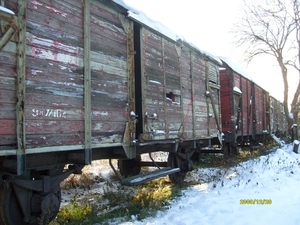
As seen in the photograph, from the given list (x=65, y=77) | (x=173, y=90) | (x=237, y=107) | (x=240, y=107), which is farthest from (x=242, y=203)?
(x=240, y=107)

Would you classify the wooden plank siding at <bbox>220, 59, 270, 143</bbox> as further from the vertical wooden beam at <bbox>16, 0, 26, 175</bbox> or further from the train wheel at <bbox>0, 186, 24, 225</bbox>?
the vertical wooden beam at <bbox>16, 0, 26, 175</bbox>

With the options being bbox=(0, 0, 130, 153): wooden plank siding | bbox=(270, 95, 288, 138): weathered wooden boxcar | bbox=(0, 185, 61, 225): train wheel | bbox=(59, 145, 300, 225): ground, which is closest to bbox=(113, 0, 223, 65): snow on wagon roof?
bbox=(0, 0, 130, 153): wooden plank siding

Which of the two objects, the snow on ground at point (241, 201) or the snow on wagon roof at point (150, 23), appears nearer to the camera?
Result: the snow on ground at point (241, 201)

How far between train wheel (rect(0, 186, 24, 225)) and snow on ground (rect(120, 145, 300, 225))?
1468mm

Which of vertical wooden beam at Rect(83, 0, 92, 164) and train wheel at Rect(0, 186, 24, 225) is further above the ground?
vertical wooden beam at Rect(83, 0, 92, 164)

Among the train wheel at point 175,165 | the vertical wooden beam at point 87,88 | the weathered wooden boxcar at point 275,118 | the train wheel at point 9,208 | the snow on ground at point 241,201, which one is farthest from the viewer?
the weathered wooden boxcar at point 275,118

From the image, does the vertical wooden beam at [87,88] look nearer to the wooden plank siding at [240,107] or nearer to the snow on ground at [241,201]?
the snow on ground at [241,201]

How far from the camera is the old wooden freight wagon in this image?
3041 millimetres

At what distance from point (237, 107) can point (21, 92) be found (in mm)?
9836

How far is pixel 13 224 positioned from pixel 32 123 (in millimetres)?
1314

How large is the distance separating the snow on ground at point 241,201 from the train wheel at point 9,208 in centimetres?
147

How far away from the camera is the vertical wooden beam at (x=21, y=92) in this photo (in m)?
3.00

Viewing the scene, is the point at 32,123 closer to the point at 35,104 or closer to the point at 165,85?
the point at 35,104
